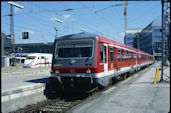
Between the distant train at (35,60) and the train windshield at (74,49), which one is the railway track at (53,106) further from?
the distant train at (35,60)

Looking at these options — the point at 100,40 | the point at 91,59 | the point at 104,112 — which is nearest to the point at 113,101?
the point at 104,112

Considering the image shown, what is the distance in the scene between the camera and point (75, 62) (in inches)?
380

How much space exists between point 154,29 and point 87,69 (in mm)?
74293

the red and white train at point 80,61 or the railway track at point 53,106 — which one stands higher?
the red and white train at point 80,61

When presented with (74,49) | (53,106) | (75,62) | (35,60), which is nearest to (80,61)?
(75,62)

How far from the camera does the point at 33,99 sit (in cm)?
949

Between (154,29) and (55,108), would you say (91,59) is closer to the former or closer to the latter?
(55,108)

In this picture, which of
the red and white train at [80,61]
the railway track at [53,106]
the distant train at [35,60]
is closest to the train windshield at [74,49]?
the red and white train at [80,61]

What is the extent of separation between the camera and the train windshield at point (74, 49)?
974cm

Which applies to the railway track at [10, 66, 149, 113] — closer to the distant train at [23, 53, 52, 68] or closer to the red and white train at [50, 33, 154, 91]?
the red and white train at [50, 33, 154, 91]

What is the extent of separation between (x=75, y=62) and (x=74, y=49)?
740 millimetres

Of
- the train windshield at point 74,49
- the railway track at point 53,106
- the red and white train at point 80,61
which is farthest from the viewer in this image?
the train windshield at point 74,49

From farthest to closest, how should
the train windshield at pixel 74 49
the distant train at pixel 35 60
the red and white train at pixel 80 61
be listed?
the distant train at pixel 35 60 → the train windshield at pixel 74 49 → the red and white train at pixel 80 61

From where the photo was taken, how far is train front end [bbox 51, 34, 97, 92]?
9.41 metres
